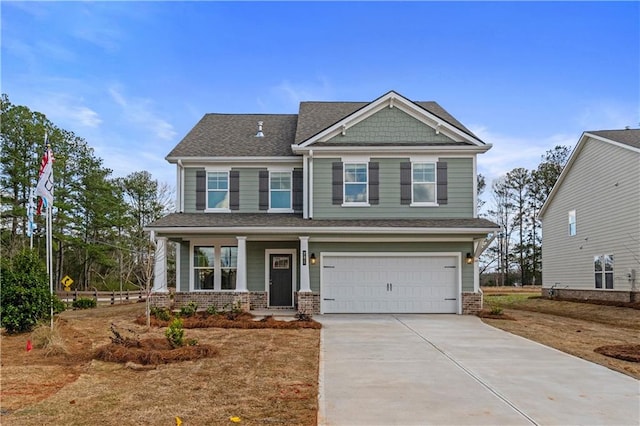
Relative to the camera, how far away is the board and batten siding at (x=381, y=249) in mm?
18109

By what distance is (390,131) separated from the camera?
744 inches

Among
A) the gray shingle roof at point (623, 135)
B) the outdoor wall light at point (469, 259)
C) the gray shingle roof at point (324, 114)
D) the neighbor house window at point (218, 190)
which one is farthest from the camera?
the gray shingle roof at point (623, 135)

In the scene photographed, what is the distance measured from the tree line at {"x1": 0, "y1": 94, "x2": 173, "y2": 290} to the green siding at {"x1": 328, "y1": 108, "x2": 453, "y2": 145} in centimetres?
1644

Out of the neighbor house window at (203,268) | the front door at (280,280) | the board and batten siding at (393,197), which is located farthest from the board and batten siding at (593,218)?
the neighbor house window at (203,268)

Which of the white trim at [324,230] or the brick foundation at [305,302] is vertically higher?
the white trim at [324,230]

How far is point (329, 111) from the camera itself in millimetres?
22703

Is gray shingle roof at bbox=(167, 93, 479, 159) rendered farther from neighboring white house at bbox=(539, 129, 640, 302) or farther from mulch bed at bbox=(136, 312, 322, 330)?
neighboring white house at bbox=(539, 129, 640, 302)

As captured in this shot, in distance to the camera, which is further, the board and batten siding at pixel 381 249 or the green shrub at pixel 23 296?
the board and batten siding at pixel 381 249

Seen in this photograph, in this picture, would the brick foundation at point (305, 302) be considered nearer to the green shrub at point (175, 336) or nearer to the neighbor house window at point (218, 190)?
the neighbor house window at point (218, 190)

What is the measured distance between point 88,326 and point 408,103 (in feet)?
Answer: 39.6

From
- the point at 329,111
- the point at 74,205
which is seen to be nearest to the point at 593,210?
the point at 329,111

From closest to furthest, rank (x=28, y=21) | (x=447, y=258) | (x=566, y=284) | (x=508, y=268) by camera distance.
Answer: (x=28, y=21)
(x=447, y=258)
(x=566, y=284)
(x=508, y=268)

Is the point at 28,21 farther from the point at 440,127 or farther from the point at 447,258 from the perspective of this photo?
the point at 447,258

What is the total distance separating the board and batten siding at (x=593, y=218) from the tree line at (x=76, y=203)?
2245cm
